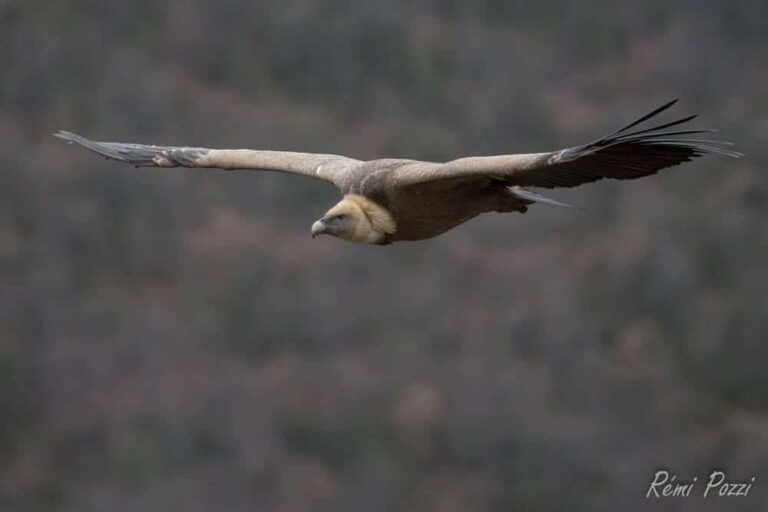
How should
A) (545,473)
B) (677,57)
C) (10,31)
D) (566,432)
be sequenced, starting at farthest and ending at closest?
(677,57) < (10,31) < (566,432) < (545,473)

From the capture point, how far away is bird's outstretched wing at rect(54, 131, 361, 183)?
11930mm

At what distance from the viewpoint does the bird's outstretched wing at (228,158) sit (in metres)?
11.9

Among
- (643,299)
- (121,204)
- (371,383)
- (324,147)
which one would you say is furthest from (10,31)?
(643,299)

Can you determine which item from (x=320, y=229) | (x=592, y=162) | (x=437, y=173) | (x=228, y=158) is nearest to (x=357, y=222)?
(x=320, y=229)

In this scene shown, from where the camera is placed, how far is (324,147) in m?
39.9

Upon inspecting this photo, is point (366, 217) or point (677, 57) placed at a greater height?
point (677, 57)

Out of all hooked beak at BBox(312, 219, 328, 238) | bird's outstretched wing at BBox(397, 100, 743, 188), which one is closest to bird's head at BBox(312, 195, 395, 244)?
hooked beak at BBox(312, 219, 328, 238)

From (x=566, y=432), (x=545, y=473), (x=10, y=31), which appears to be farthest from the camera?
(x=10, y=31)

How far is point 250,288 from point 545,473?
26.2ft

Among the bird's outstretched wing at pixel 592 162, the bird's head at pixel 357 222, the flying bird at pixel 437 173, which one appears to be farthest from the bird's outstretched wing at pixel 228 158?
the bird's outstretched wing at pixel 592 162

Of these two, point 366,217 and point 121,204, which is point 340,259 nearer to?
point 121,204

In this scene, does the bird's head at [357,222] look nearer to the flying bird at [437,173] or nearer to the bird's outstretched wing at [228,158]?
the flying bird at [437,173]

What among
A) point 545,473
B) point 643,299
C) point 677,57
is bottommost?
point 545,473

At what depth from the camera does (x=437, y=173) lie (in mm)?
10312
